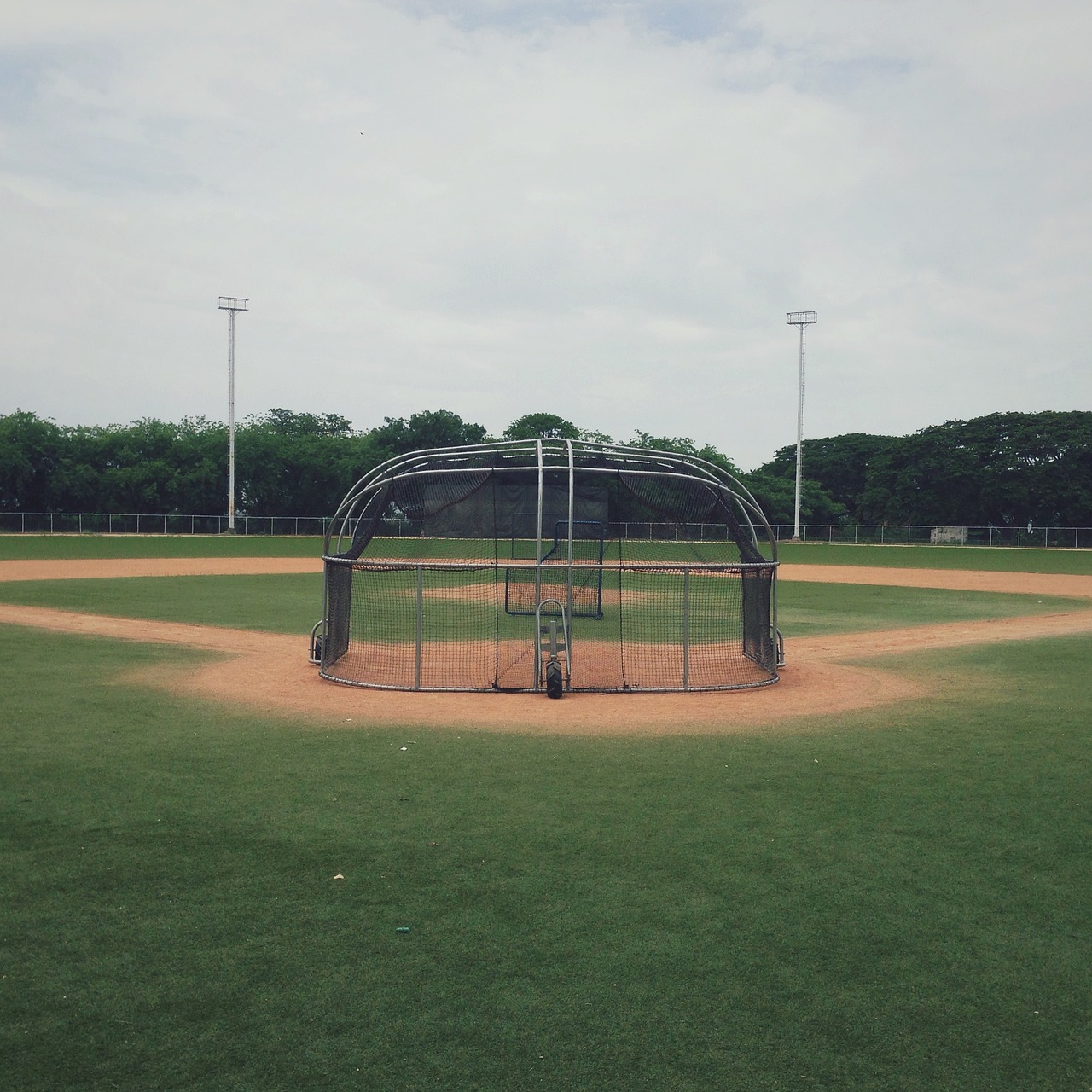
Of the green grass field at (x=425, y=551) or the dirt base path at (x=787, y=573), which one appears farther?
the green grass field at (x=425, y=551)

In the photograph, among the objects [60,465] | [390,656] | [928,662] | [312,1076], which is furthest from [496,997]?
[60,465]

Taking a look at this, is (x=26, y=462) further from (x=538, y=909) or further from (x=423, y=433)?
(x=538, y=909)

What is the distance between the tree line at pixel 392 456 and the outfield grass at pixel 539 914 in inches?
2367

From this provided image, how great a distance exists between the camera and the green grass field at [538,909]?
14.0ft

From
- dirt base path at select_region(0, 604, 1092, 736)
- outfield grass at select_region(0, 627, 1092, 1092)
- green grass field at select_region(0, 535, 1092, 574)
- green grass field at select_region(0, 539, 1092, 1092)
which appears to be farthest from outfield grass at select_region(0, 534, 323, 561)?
outfield grass at select_region(0, 627, 1092, 1092)

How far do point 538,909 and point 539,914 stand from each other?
7 cm

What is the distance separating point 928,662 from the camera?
49.3 ft

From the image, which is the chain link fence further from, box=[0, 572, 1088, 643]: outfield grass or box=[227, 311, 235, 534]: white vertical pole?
box=[0, 572, 1088, 643]: outfield grass

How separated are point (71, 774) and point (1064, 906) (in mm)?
7132

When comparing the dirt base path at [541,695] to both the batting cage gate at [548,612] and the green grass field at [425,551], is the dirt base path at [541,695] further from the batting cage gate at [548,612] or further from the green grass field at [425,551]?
the green grass field at [425,551]

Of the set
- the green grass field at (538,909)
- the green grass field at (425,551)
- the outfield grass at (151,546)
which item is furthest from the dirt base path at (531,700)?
the outfield grass at (151,546)

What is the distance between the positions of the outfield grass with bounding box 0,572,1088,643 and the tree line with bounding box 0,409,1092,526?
39594 mm

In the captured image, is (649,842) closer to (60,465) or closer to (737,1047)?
(737,1047)

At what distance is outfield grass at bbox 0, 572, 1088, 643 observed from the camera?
1945cm
